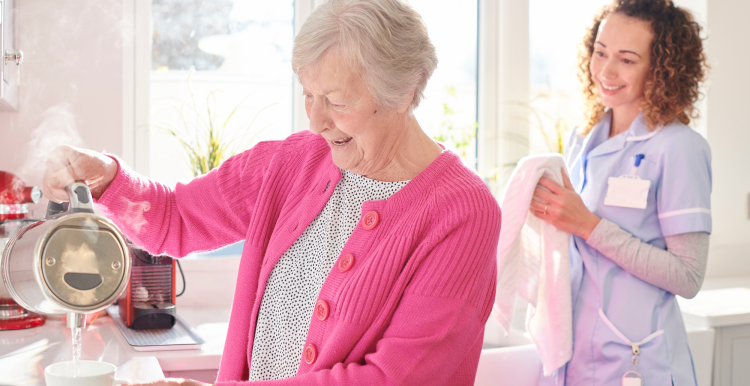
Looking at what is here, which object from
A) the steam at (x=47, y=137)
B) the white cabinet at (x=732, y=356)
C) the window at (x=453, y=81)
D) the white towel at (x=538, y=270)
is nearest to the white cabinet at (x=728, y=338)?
the white cabinet at (x=732, y=356)

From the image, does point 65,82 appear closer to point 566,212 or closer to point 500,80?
point 566,212

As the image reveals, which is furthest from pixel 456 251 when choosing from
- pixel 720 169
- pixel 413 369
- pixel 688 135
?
pixel 720 169

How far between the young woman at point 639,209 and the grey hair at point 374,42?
83cm

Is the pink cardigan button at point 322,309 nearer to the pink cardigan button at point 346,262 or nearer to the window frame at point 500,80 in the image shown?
the pink cardigan button at point 346,262

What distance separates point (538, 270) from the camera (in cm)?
179

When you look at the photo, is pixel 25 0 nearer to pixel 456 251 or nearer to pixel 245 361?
pixel 245 361

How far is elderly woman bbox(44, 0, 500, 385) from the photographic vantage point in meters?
0.95

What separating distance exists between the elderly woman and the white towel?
0.69 m

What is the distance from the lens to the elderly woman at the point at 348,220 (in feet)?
3.11

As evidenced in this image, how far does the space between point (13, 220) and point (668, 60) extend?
1.76 metres

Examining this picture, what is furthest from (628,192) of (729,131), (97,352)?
(729,131)

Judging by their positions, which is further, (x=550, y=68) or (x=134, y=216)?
(x=550, y=68)

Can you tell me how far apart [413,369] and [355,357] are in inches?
4.2

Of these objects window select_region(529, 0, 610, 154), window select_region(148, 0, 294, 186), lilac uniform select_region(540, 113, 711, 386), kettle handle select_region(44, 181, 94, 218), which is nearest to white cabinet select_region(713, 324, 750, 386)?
lilac uniform select_region(540, 113, 711, 386)
